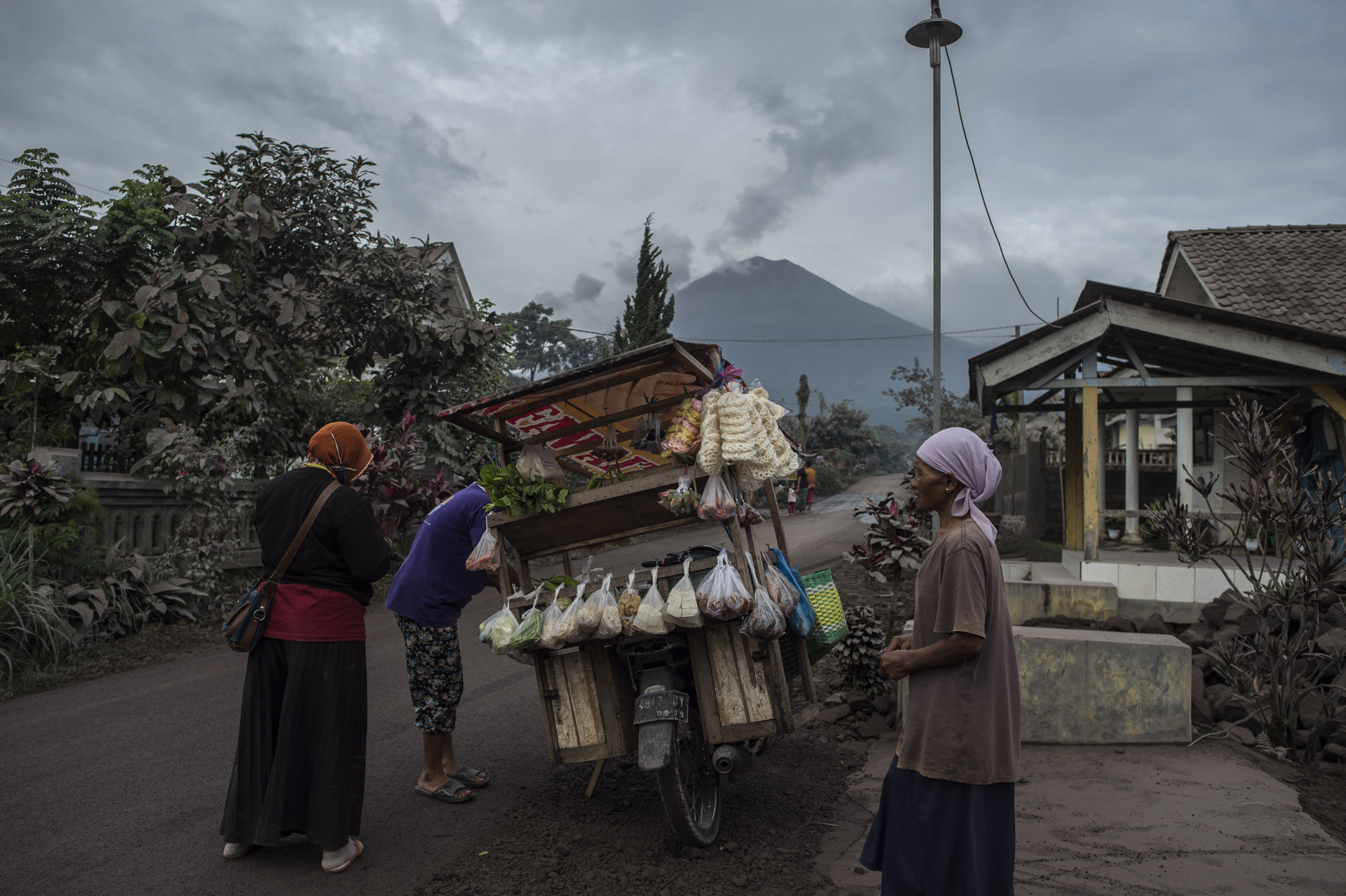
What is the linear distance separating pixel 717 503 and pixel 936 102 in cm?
1138

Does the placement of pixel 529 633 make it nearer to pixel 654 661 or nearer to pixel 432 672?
pixel 654 661

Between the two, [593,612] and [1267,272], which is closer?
[593,612]

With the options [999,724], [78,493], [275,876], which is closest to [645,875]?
[275,876]

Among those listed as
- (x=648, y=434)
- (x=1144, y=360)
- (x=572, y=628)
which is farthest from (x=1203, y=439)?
(x=572, y=628)

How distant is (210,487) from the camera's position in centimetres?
1002

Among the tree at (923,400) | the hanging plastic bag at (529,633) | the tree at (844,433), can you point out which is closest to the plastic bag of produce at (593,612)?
the hanging plastic bag at (529,633)

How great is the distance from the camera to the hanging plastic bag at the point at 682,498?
3.99 m

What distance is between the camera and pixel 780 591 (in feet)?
13.3

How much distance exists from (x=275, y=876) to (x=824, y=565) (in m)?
11.6

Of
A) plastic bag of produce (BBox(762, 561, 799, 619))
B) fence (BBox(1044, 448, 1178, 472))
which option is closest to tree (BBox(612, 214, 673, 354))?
fence (BBox(1044, 448, 1178, 472))

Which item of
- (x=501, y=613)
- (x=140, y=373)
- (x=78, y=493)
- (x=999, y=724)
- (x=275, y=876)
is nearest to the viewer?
(x=999, y=724)

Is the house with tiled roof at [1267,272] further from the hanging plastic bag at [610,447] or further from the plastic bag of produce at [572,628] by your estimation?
the plastic bag of produce at [572,628]

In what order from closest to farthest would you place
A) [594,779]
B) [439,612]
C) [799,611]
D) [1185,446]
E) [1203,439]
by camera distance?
[799,611], [439,612], [594,779], [1185,446], [1203,439]

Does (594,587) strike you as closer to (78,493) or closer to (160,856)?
(160,856)
